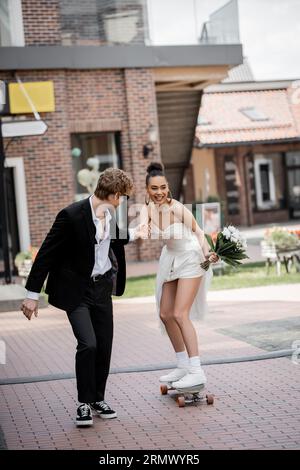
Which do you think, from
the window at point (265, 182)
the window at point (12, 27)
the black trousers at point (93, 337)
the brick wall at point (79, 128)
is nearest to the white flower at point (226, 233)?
the black trousers at point (93, 337)

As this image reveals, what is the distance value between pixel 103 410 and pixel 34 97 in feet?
45.8

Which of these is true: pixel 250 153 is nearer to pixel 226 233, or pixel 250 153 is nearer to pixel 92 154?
pixel 92 154

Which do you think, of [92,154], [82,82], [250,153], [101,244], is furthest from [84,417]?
[250,153]

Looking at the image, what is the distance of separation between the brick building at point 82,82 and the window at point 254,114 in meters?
17.7

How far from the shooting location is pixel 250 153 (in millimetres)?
39188

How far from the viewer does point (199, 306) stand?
7359mm

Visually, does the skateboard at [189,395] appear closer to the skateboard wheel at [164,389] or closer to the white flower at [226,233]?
the skateboard wheel at [164,389]

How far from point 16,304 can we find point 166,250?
728 cm

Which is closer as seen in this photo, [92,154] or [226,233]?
[226,233]

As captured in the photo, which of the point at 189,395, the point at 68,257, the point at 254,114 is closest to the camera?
the point at 68,257

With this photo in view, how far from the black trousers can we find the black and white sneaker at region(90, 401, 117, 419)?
43 millimetres

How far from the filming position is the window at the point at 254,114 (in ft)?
129

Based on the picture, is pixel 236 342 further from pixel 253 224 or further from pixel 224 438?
pixel 253 224

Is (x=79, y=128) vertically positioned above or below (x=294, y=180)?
above
